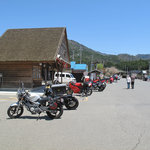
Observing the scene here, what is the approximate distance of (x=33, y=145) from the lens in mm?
4641

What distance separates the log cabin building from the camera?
18062 mm

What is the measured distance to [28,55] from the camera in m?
18.4

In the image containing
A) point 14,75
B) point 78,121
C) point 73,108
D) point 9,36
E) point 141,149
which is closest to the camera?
point 141,149

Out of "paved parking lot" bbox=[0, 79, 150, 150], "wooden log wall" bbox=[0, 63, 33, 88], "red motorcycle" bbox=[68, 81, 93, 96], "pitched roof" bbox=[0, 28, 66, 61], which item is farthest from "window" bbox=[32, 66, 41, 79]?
"paved parking lot" bbox=[0, 79, 150, 150]

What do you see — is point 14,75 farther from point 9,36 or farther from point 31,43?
point 9,36

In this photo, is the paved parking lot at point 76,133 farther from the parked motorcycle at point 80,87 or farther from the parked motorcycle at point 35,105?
the parked motorcycle at point 80,87

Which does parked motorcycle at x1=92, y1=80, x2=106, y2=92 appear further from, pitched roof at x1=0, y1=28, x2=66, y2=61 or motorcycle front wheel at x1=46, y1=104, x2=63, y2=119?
motorcycle front wheel at x1=46, y1=104, x2=63, y2=119

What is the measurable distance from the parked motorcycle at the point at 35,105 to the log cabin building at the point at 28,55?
9.92 metres

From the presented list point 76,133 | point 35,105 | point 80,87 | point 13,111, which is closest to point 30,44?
point 80,87

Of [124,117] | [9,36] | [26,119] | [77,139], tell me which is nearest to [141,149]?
[77,139]

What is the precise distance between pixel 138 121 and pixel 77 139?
2.98m

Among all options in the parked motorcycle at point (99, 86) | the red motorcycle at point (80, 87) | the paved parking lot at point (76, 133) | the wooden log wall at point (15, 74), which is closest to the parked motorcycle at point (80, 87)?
the red motorcycle at point (80, 87)

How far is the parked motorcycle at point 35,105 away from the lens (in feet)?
23.9

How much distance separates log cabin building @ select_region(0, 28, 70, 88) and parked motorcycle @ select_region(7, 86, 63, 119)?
32.6ft
